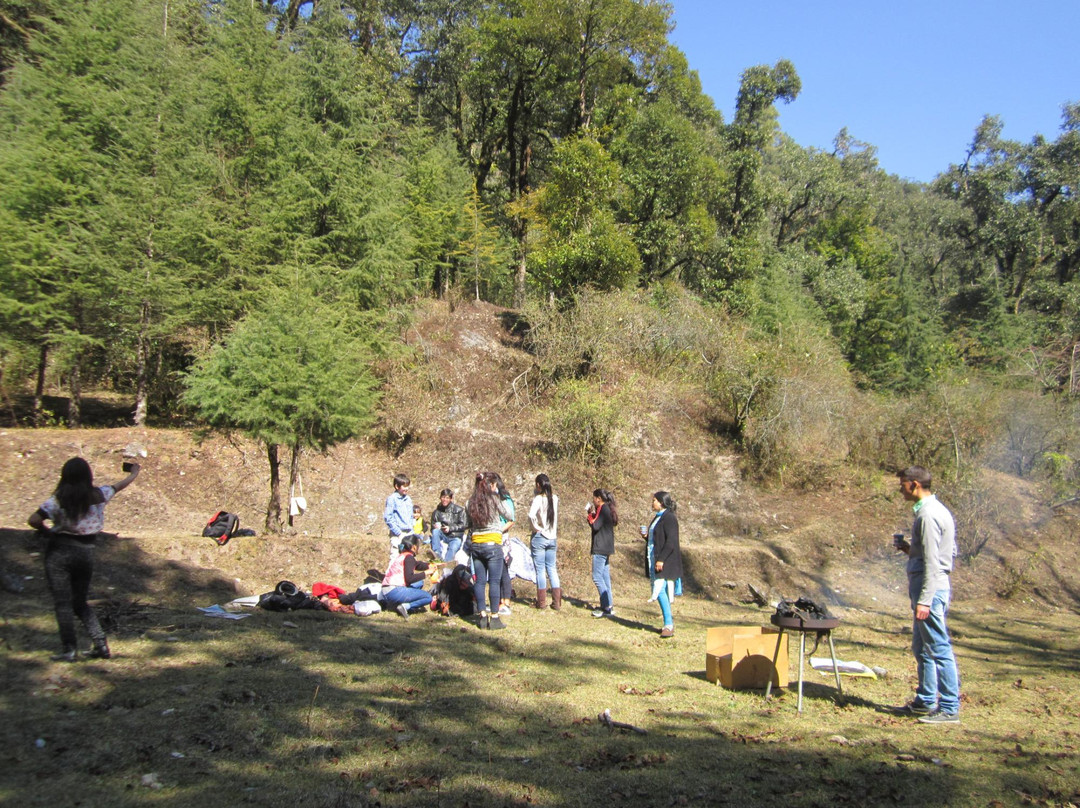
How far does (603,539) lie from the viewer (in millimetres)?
9273

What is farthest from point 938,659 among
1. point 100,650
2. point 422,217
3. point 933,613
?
point 422,217

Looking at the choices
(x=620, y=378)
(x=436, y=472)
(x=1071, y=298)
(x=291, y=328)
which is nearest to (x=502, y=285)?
(x=620, y=378)

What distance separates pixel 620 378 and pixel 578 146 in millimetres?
8304

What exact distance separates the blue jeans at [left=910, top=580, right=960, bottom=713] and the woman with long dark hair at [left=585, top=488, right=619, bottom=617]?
13.4ft

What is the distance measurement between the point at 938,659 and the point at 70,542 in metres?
6.83

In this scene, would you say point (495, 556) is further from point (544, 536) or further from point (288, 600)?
point (288, 600)

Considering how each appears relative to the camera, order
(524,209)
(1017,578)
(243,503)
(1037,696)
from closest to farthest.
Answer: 1. (1037,696)
2. (1017,578)
3. (243,503)
4. (524,209)

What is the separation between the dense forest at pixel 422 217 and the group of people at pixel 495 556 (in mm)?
3824

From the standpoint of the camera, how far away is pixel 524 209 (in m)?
25.9

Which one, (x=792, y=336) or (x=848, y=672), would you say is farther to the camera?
(x=792, y=336)

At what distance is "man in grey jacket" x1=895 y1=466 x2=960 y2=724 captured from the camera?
5594 millimetres

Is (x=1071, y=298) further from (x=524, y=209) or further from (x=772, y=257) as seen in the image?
(x=524, y=209)

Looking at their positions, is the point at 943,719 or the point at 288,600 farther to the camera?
the point at 288,600

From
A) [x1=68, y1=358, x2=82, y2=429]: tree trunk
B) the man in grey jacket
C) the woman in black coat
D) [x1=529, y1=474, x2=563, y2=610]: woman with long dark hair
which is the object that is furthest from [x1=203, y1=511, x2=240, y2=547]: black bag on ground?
the man in grey jacket
